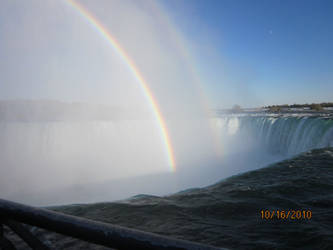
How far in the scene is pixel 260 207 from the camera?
3.63 meters

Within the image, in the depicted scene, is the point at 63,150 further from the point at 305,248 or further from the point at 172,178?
the point at 305,248

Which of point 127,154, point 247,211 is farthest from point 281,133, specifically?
point 247,211

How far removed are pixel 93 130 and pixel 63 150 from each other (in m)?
4.12

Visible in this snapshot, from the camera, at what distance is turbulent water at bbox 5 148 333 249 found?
8.88 ft

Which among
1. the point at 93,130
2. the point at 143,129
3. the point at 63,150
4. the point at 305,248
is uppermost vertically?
the point at 143,129

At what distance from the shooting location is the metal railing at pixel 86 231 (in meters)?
0.71

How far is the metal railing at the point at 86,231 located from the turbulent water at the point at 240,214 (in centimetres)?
202

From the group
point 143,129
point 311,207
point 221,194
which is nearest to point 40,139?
point 143,129

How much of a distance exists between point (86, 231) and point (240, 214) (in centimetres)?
321

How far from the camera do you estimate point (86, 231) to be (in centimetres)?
80

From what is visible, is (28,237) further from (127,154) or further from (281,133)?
(127,154)
